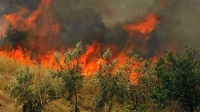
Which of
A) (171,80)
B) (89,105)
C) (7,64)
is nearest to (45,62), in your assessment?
(7,64)

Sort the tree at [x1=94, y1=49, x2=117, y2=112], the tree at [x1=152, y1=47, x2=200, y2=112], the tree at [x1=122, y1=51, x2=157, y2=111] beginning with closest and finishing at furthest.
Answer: the tree at [x1=152, y1=47, x2=200, y2=112] < the tree at [x1=94, y1=49, x2=117, y2=112] < the tree at [x1=122, y1=51, x2=157, y2=111]

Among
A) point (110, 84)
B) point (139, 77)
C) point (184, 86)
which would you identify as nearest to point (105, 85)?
point (110, 84)

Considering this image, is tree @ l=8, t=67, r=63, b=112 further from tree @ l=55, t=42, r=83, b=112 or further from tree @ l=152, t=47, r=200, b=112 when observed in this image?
tree @ l=152, t=47, r=200, b=112

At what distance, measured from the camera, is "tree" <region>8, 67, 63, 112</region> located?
5181cm

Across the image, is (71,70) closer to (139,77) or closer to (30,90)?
(30,90)

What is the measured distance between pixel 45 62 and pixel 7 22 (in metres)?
25.9

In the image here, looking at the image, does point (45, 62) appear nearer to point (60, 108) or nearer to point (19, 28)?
point (19, 28)

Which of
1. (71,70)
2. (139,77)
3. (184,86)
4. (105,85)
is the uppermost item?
(71,70)

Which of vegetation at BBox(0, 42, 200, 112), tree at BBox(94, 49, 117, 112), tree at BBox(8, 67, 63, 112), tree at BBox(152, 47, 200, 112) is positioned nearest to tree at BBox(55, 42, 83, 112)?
vegetation at BBox(0, 42, 200, 112)

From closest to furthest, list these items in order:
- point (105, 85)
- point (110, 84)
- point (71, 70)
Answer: point (110, 84)
point (105, 85)
point (71, 70)

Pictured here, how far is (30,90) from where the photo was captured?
170ft

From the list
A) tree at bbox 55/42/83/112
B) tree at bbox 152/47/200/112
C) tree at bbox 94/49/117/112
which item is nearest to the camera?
tree at bbox 152/47/200/112

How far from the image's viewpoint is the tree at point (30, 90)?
51.8 meters

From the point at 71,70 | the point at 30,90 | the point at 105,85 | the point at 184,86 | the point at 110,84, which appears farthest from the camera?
the point at 71,70
